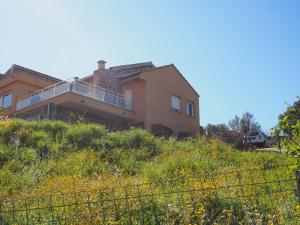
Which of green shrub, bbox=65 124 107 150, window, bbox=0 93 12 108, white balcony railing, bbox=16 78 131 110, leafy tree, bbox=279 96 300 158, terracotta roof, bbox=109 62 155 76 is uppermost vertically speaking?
terracotta roof, bbox=109 62 155 76

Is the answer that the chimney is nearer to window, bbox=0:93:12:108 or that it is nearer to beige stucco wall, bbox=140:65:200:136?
beige stucco wall, bbox=140:65:200:136

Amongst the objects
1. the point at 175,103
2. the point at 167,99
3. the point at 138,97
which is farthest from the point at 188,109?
the point at 138,97

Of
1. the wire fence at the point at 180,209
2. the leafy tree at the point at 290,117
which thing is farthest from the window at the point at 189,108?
the leafy tree at the point at 290,117

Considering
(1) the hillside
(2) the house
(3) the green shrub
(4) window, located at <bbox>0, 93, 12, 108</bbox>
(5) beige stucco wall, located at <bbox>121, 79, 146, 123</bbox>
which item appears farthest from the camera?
(4) window, located at <bbox>0, 93, 12, 108</bbox>

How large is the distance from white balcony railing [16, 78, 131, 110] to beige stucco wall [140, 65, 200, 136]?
5.27 ft

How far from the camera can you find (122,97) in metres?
29.7

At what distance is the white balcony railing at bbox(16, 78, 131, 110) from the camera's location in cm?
2600

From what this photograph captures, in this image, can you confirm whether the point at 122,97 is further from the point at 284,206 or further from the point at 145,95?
the point at 284,206

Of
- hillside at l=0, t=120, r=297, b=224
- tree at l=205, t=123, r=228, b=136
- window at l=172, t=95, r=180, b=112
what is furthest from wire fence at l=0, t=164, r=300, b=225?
window at l=172, t=95, r=180, b=112

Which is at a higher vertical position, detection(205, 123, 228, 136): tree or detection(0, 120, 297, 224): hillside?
detection(205, 123, 228, 136): tree

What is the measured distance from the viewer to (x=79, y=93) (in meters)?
25.9

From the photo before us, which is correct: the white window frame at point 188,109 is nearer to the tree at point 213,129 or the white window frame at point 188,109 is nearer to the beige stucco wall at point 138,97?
the tree at point 213,129

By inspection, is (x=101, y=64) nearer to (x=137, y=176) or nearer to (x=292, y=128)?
(x=137, y=176)

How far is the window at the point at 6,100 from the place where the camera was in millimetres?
31731
